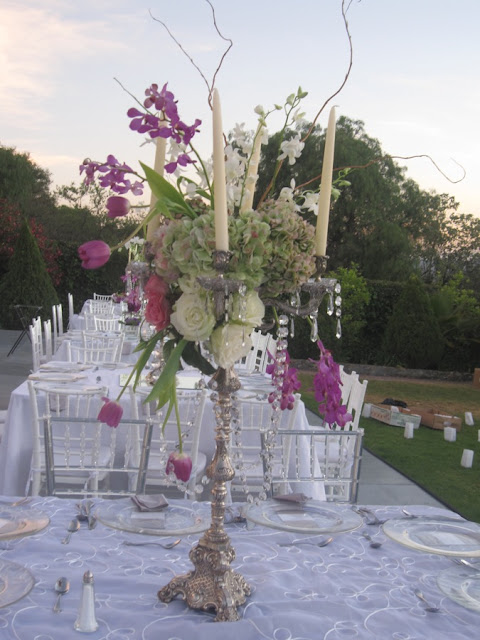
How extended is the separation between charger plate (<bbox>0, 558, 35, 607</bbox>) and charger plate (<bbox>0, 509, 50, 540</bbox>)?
0.57ft

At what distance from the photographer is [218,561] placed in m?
1.42

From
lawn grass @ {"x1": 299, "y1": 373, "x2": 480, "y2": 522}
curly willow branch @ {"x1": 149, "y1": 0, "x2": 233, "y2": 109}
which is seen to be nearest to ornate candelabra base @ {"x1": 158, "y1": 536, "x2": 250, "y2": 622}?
curly willow branch @ {"x1": 149, "y1": 0, "x2": 233, "y2": 109}

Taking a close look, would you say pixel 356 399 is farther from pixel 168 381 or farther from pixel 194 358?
pixel 168 381

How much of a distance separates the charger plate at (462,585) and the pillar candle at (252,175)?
94 cm

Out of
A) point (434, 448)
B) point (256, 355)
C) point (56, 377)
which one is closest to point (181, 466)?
point (56, 377)

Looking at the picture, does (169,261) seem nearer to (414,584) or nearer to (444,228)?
(414,584)

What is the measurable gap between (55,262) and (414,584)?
16697mm

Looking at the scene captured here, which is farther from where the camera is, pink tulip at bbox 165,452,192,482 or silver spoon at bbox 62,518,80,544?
silver spoon at bbox 62,518,80,544

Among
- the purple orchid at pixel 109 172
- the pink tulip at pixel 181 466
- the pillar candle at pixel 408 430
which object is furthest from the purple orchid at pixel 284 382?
the pillar candle at pixel 408 430

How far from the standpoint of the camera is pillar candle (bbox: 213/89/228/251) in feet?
4.14

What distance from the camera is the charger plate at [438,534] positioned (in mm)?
1724

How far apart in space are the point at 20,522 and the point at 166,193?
3.10 feet

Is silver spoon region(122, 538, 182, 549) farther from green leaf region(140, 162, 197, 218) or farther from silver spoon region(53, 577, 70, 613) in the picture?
green leaf region(140, 162, 197, 218)

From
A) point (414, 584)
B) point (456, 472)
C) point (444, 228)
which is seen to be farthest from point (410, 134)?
point (444, 228)
